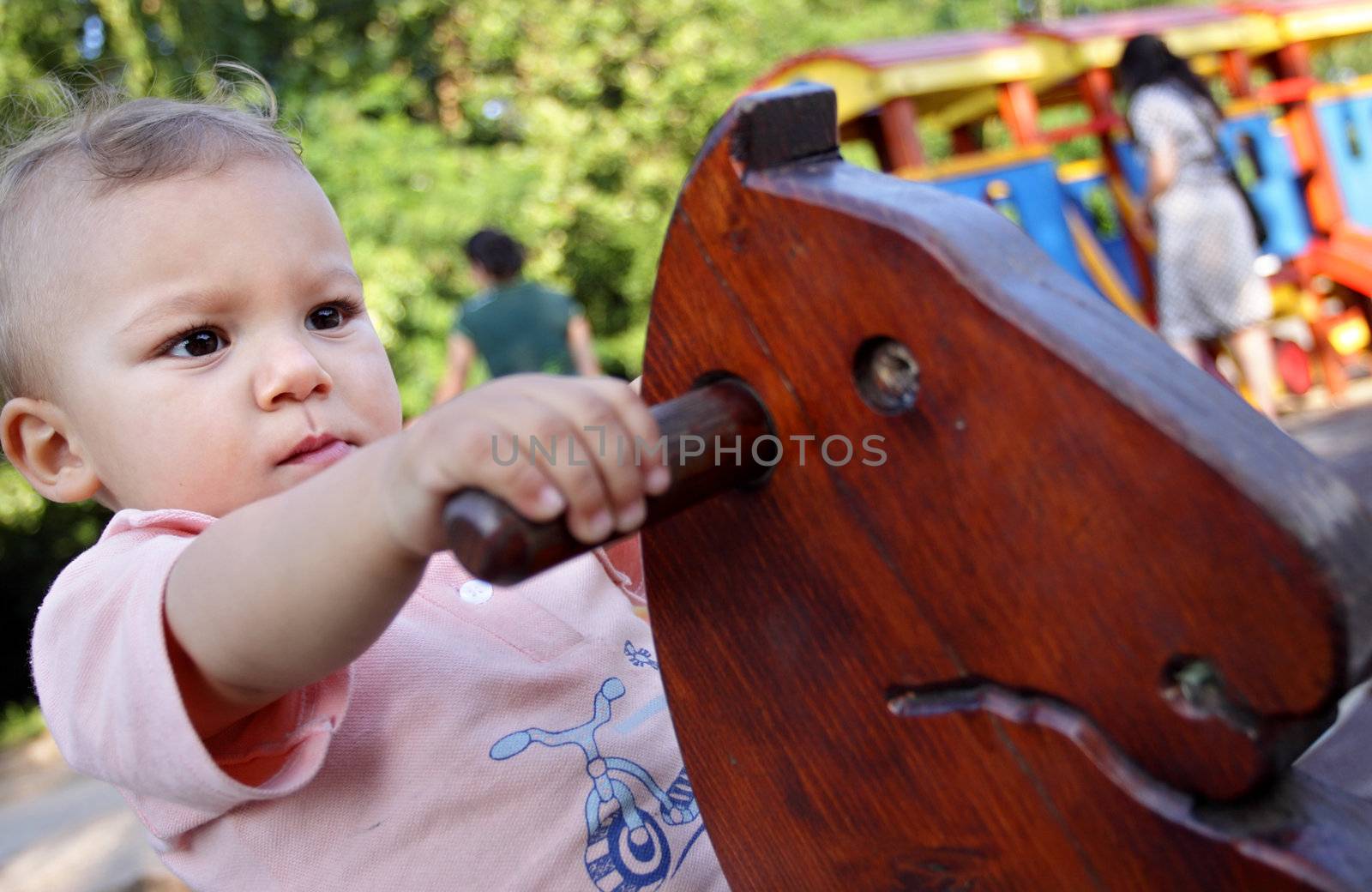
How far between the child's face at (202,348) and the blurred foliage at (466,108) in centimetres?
719

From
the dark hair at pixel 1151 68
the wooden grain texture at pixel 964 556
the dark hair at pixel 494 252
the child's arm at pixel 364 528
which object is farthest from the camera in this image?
the dark hair at pixel 494 252

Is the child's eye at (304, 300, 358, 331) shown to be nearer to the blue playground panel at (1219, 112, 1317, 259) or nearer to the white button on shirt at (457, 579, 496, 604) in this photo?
the white button on shirt at (457, 579, 496, 604)

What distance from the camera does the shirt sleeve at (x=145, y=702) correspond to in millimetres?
839

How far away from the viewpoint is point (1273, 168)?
6773 millimetres

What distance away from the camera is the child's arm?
2.01 feet

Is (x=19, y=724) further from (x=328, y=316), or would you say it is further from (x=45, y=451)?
(x=328, y=316)

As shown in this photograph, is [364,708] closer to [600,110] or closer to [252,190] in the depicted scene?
[252,190]

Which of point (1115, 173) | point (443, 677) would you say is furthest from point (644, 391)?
point (1115, 173)

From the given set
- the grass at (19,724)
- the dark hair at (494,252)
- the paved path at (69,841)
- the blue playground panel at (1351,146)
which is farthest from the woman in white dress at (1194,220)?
the grass at (19,724)

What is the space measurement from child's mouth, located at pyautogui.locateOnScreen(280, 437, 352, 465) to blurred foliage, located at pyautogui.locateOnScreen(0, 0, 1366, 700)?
7.23m

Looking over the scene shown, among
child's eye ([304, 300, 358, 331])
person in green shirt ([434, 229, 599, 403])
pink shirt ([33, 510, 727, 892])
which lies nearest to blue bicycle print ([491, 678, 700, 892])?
pink shirt ([33, 510, 727, 892])

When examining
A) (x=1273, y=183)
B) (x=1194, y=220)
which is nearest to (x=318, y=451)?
(x=1194, y=220)

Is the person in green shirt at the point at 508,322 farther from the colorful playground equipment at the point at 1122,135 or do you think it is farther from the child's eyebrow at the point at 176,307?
the child's eyebrow at the point at 176,307

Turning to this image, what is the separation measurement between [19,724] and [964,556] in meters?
7.27
